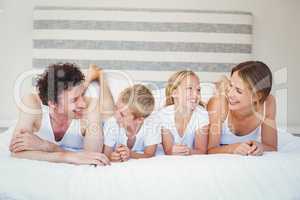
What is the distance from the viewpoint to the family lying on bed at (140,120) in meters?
1.51

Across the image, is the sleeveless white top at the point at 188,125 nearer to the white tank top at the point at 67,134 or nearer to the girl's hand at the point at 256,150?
the girl's hand at the point at 256,150

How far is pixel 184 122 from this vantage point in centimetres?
156

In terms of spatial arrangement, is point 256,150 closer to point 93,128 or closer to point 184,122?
point 184,122

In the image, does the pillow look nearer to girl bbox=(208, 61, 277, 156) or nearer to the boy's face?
the boy's face

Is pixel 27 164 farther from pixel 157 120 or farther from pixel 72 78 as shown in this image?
pixel 157 120

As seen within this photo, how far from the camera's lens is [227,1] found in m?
1.80

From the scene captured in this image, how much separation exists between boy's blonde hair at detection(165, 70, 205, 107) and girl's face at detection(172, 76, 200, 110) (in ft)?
0.06

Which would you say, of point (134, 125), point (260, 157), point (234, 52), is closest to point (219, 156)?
point (260, 157)

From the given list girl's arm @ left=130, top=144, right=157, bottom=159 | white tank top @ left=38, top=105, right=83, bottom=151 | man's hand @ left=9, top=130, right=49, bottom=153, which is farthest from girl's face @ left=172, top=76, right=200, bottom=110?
man's hand @ left=9, top=130, right=49, bottom=153

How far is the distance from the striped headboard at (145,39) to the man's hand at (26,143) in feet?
1.18

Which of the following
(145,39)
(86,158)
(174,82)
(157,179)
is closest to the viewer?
(157,179)

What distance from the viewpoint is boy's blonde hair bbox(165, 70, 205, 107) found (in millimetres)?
1588

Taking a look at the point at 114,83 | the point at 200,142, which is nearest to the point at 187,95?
the point at 200,142

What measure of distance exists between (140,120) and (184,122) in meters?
0.19
